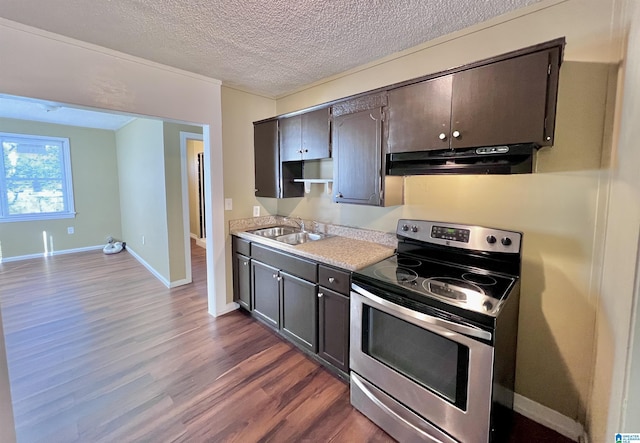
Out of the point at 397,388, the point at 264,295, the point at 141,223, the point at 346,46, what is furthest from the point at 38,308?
the point at 346,46

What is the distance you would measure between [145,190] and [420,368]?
480 centimetres

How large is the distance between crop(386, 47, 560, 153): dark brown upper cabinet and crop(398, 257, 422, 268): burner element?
773 mm

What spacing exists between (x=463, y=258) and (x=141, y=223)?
5.17 metres

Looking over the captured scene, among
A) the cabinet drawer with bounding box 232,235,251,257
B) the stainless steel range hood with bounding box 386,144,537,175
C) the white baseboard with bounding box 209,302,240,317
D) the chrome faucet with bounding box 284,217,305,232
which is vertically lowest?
the white baseboard with bounding box 209,302,240,317

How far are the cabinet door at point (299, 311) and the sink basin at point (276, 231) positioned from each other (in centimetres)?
76

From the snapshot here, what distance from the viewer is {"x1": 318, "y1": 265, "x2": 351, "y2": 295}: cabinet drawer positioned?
196 cm

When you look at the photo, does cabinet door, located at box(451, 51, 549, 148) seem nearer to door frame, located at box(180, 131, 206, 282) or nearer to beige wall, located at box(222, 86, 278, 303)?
beige wall, located at box(222, 86, 278, 303)

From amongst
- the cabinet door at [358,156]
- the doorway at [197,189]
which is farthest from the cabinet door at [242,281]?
the doorway at [197,189]

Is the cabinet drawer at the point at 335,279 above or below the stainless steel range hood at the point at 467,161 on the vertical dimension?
below

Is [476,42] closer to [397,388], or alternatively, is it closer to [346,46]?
[346,46]

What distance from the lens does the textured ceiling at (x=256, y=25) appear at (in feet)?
5.43

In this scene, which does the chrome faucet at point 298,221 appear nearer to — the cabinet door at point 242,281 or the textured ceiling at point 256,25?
the cabinet door at point 242,281

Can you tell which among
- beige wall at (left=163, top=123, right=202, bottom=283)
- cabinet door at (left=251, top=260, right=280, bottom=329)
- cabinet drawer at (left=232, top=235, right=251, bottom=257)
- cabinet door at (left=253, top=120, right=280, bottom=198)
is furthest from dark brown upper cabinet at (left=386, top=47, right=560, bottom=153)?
beige wall at (left=163, top=123, right=202, bottom=283)

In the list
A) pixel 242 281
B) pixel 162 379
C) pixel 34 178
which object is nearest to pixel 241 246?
pixel 242 281
